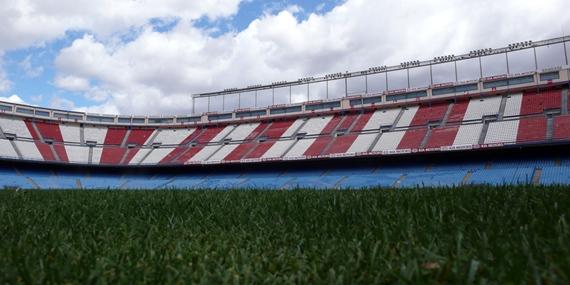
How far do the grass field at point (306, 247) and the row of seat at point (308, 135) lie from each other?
2626 cm

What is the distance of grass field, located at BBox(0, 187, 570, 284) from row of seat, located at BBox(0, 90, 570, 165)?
26.3 meters

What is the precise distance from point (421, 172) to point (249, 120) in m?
21.2

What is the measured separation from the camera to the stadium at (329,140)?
26.3 m

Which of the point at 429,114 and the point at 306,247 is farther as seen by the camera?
the point at 429,114

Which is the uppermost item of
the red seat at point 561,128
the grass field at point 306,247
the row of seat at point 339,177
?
the red seat at point 561,128

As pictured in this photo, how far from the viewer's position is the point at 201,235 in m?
2.81

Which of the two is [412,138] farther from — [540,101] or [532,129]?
[540,101]

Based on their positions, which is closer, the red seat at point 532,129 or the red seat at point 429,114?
the red seat at point 532,129

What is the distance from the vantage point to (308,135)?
36.2 metres

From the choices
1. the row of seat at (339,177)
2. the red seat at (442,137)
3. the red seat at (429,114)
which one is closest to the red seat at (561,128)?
the row of seat at (339,177)

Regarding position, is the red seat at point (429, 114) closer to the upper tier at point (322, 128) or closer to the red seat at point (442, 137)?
the upper tier at point (322, 128)

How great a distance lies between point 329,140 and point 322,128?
309 centimetres

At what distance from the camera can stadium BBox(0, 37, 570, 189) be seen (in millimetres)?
26328

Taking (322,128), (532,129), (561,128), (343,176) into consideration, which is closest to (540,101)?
(532,129)
